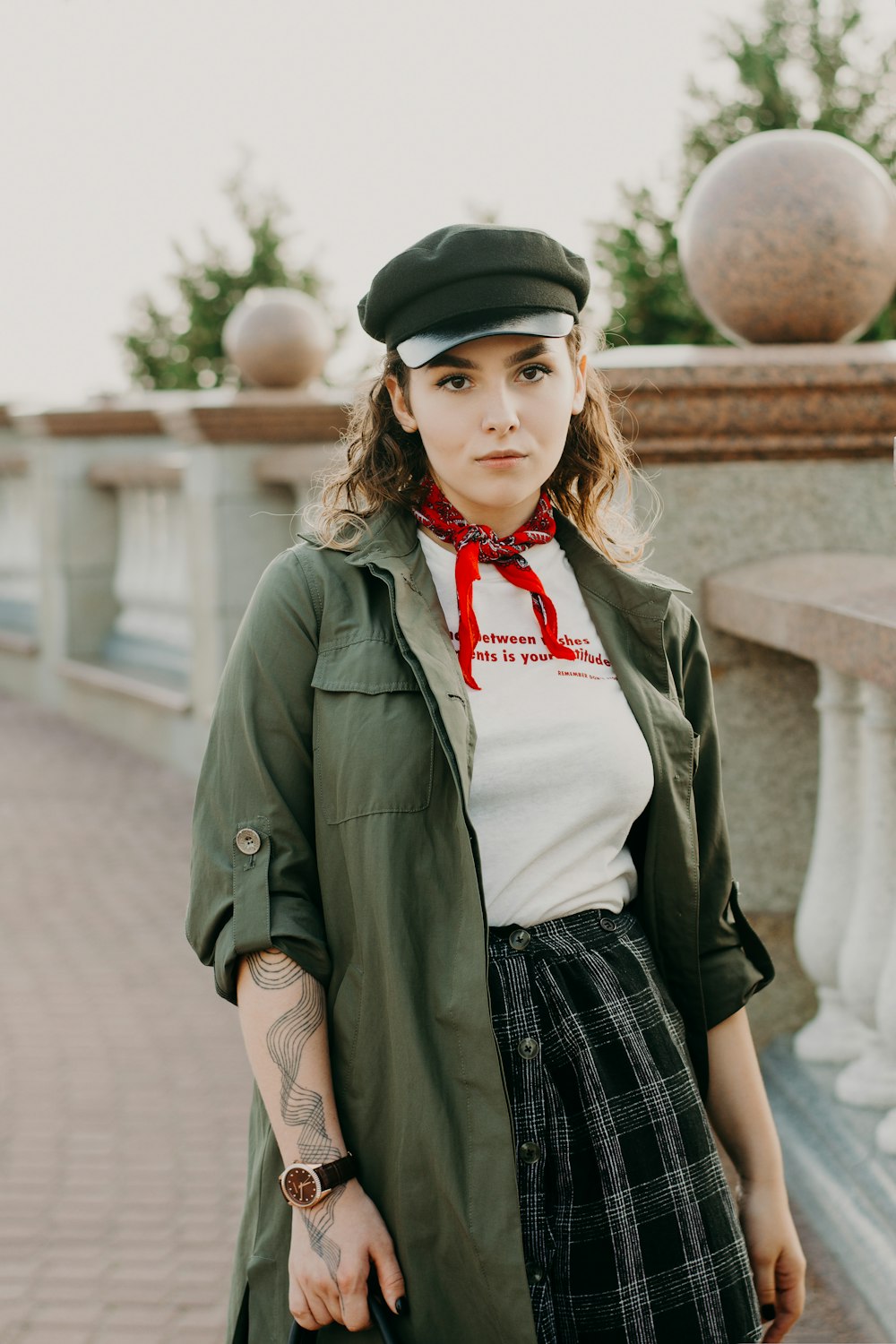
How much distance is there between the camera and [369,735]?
6.57 ft

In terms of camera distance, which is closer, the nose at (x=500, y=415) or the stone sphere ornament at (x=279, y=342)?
the nose at (x=500, y=415)

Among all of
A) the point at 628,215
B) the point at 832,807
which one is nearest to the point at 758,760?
the point at 832,807

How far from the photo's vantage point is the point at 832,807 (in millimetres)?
3596

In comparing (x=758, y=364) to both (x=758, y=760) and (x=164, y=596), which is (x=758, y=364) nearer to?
(x=758, y=760)

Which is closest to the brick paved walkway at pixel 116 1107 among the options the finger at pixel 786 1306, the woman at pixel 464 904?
the finger at pixel 786 1306

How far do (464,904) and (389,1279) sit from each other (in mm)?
489

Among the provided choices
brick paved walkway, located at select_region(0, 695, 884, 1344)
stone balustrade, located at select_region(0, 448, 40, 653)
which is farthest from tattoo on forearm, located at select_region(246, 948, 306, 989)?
stone balustrade, located at select_region(0, 448, 40, 653)

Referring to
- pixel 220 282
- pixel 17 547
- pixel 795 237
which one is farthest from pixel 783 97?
pixel 795 237

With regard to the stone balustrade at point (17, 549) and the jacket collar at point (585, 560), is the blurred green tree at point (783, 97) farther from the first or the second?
the jacket collar at point (585, 560)

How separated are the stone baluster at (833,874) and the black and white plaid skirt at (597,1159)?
156 centimetres

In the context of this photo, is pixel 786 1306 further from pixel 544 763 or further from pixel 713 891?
pixel 544 763

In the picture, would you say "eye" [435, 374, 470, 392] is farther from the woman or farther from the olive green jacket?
the olive green jacket

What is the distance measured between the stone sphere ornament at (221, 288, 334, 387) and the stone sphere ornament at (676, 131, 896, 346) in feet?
14.1

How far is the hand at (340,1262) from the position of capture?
1959mm
